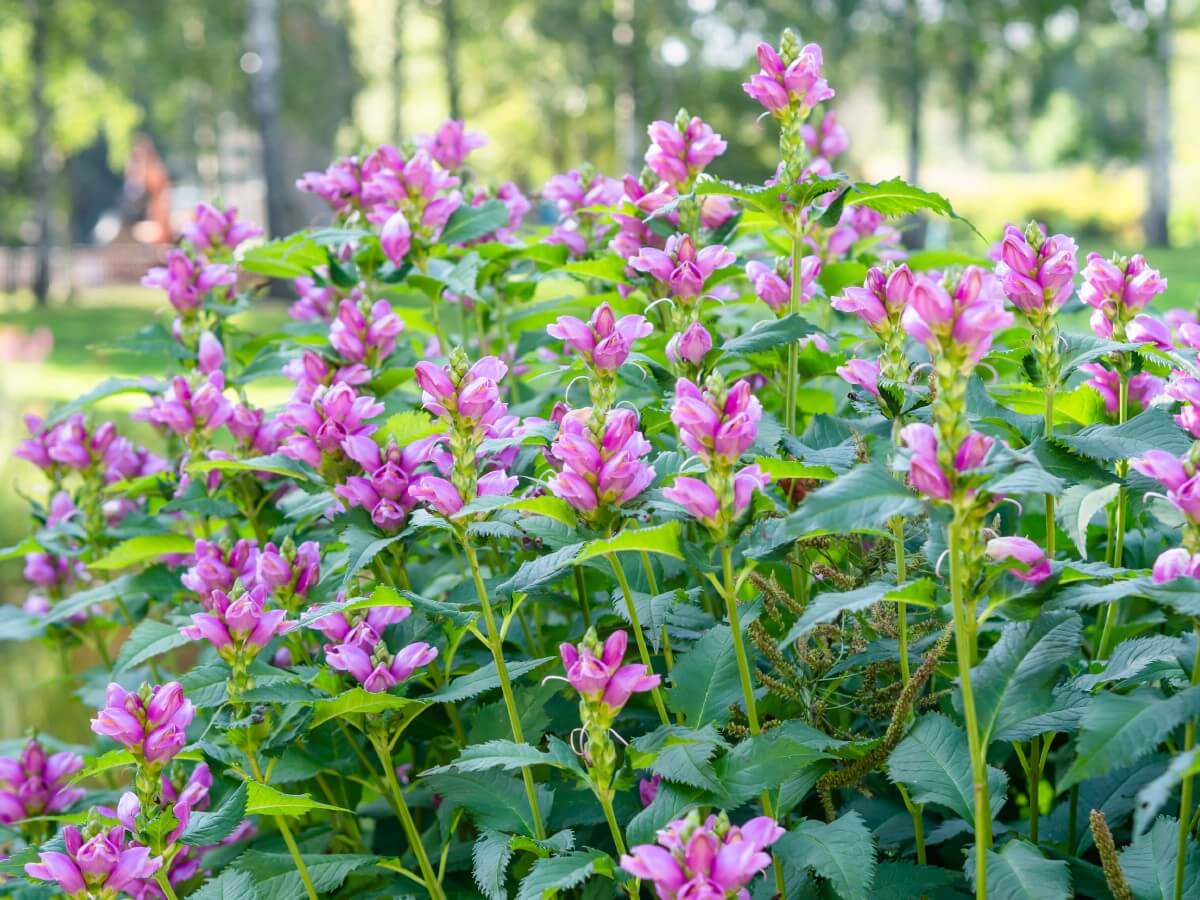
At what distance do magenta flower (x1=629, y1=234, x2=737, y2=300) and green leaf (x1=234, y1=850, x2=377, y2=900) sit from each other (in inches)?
34.1

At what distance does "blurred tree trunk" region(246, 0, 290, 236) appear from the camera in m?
12.4

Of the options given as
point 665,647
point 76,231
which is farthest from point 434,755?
point 76,231

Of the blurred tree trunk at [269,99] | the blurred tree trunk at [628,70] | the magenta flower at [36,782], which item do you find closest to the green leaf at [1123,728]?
the magenta flower at [36,782]

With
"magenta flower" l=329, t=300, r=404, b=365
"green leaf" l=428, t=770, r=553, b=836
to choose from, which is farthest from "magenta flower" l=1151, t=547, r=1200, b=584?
"magenta flower" l=329, t=300, r=404, b=365

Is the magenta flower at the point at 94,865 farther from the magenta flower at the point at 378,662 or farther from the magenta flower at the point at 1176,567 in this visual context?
the magenta flower at the point at 1176,567

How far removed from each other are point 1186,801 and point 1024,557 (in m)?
0.34

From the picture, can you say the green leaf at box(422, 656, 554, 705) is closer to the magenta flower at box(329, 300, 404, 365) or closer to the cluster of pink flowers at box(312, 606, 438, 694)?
the cluster of pink flowers at box(312, 606, 438, 694)

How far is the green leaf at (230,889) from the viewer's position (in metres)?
1.56

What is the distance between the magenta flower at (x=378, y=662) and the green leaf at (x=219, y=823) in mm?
193

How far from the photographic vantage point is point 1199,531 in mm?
1192

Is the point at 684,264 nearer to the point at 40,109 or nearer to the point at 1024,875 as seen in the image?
the point at 1024,875

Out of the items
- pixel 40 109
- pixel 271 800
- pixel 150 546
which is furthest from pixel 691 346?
pixel 40 109

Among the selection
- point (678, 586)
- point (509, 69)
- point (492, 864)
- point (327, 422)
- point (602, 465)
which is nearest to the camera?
point (602, 465)

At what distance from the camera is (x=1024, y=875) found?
4.25 ft
